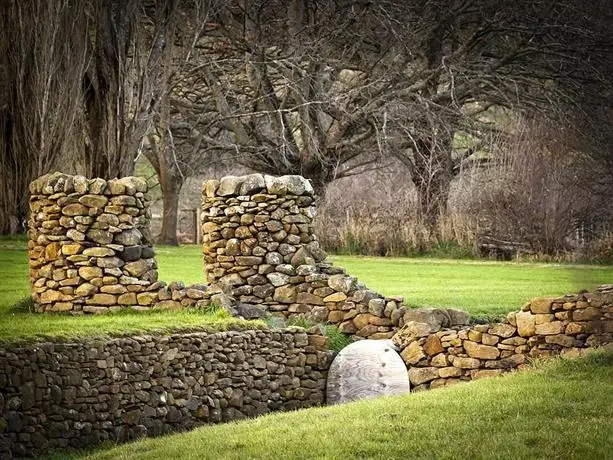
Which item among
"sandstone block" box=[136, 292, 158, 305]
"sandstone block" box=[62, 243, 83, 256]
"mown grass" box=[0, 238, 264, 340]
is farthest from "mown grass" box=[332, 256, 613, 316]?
"sandstone block" box=[62, 243, 83, 256]

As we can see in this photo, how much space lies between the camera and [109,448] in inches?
Answer: 452

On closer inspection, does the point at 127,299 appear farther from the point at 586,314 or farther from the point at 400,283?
the point at 400,283

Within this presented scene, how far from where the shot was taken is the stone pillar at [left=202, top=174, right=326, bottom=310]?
15531 millimetres

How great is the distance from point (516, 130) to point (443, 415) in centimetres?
1556

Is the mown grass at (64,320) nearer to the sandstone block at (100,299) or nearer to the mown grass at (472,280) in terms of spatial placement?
the sandstone block at (100,299)

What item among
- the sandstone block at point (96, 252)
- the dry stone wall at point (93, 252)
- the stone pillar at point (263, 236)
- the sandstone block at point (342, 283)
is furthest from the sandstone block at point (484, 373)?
the sandstone block at point (96, 252)

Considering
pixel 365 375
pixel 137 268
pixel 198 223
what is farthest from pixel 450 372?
pixel 198 223

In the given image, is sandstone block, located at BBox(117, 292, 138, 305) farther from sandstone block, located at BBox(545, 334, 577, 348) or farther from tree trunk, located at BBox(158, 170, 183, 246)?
tree trunk, located at BBox(158, 170, 183, 246)

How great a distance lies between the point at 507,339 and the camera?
13750mm

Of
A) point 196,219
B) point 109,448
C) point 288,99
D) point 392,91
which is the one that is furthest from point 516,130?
point 109,448

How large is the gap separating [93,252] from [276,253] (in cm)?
247

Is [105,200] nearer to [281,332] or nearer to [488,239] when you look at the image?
[281,332]

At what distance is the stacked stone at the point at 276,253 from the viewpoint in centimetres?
1547

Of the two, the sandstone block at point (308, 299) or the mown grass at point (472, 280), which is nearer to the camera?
the sandstone block at point (308, 299)
